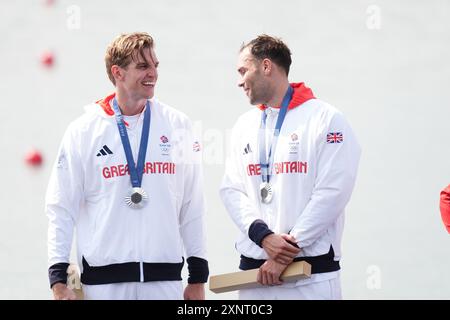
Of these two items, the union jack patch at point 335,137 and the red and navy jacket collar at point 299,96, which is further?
the red and navy jacket collar at point 299,96

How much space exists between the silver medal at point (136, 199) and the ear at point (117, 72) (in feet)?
1.92

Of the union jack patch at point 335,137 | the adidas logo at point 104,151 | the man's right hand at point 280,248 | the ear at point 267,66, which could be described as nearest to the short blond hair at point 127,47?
the adidas logo at point 104,151

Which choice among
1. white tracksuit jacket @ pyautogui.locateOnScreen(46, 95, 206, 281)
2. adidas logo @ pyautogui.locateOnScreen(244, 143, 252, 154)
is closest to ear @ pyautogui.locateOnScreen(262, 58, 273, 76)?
adidas logo @ pyautogui.locateOnScreen(244, 143, 252, 154)

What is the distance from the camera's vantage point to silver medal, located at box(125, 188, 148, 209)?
13.3ft

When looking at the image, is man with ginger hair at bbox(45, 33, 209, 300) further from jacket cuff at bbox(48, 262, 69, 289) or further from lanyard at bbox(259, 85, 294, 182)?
lanyard at bbox(259, 85, 294, 182)

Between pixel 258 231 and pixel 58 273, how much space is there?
0.96 m

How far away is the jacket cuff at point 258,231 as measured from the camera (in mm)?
4054

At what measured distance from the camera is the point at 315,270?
407cm

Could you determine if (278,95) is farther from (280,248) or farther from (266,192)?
(280,248)

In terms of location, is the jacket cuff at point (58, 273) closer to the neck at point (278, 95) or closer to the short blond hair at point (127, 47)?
the short blond hair at point (127, 47)

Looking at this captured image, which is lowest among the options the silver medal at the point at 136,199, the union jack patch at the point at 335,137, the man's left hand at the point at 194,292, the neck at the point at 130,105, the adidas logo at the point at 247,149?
the man's left hand at the point at 194,292

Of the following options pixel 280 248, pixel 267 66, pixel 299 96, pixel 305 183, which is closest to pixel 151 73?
pixel 267 66

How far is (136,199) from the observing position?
4051 millimetres

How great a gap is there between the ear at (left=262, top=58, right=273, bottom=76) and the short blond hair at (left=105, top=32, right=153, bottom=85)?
0.57 m
